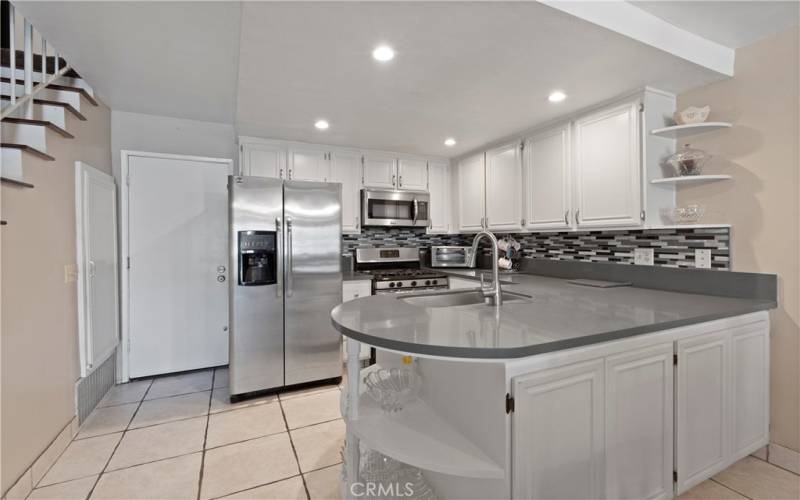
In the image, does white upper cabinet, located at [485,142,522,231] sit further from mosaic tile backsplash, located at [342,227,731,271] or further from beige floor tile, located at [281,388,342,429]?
beige floor tile, located at [281,388,342,429]

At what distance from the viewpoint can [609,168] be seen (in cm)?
253

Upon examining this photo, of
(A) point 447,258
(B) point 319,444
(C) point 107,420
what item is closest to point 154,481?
(B) point 319,444

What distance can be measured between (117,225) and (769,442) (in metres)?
4.82

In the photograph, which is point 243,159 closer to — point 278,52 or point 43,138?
point 43,138

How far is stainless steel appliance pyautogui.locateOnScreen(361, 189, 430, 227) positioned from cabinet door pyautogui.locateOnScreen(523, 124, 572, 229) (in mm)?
1201

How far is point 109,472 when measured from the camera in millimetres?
1957

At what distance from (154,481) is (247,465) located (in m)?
0.45

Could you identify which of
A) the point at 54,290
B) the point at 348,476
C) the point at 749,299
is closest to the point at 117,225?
the point at 54,290

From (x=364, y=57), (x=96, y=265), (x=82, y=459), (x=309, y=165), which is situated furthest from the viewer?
(x=309, y=165)

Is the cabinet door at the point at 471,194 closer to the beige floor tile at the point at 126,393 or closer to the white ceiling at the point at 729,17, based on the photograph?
the white ceiling at the point at 729,17

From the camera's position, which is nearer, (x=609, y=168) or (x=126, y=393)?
(x=609, y=168)

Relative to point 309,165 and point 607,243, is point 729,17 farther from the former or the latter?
point 309,165

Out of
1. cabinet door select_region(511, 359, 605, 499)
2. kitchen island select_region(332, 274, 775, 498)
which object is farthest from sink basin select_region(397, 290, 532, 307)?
cabinet door select_region(511, 359, 605, 499)

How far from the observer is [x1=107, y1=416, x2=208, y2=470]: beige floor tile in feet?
6.83
